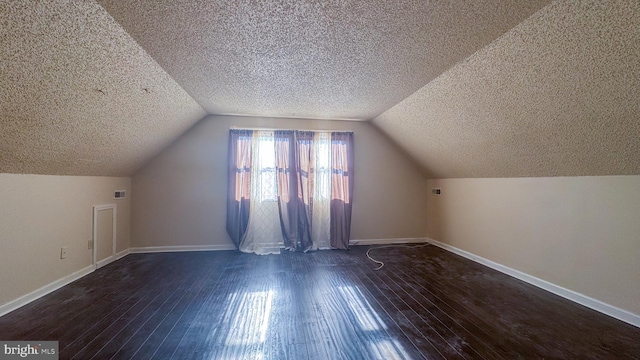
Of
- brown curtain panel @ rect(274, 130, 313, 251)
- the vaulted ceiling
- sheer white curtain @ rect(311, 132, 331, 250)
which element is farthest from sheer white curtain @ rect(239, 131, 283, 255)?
the vaulted ceiling

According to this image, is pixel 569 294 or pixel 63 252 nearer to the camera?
pixel 569 294

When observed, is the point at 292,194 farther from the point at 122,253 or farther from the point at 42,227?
the point at 42,227

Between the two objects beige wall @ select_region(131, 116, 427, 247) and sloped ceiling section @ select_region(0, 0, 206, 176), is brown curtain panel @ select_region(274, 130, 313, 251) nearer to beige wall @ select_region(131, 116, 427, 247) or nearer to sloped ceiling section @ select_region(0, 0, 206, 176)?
beige wall @ select_region(131, 116, 427, 247)

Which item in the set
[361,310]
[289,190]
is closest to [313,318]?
[361,310]

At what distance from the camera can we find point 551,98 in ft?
6.50

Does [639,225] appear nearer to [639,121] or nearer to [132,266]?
[639,121]

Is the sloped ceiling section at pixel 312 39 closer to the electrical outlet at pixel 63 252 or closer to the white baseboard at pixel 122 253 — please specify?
the electrical outlet at pixel 63 252

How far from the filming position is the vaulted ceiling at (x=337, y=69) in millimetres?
1522

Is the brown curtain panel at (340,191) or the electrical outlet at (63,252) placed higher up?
the brown curtain panel at (340,191)

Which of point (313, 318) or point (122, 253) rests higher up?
point (122, 253)

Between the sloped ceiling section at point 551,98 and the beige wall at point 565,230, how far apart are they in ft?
0.58

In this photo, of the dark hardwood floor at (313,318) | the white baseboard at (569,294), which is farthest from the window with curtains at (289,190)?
the white baseboard at (569,294)

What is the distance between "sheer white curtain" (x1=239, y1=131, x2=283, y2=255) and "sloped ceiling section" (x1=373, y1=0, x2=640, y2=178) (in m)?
2.21

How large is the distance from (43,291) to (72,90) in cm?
197
